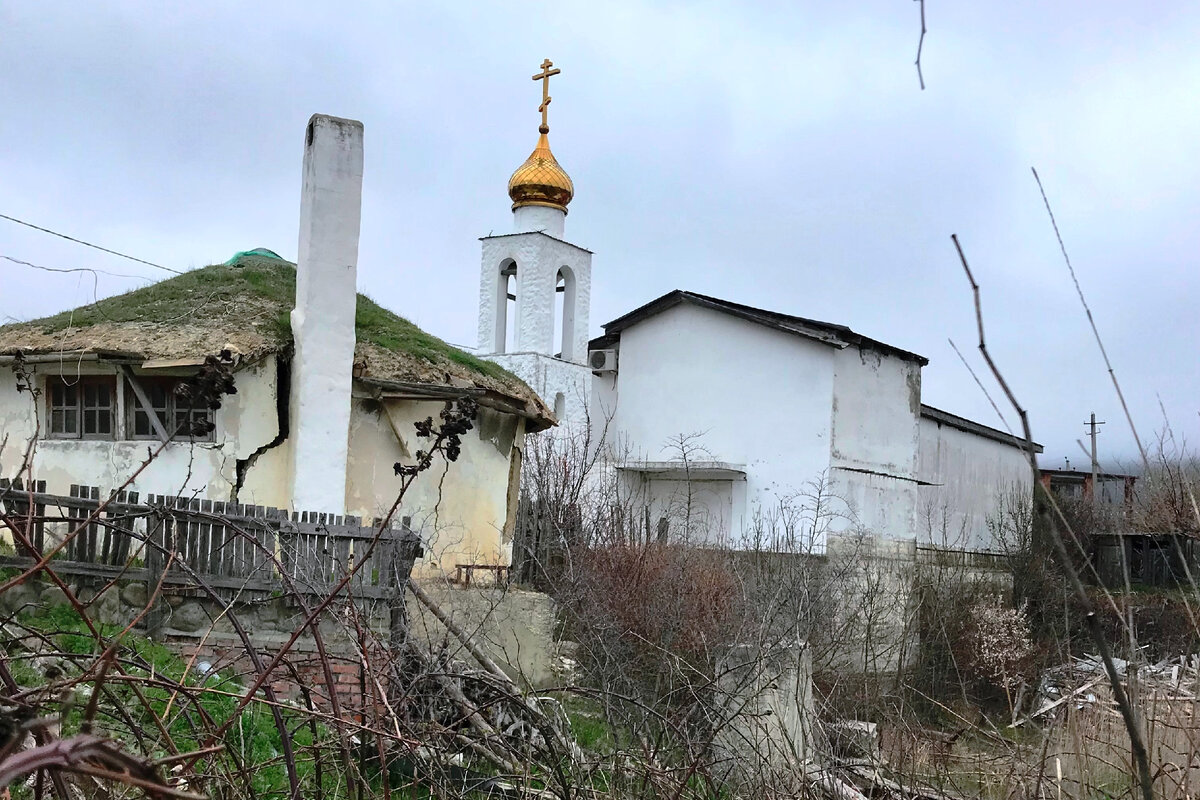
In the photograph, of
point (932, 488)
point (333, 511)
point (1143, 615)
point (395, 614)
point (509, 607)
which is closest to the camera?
point (395, 614)

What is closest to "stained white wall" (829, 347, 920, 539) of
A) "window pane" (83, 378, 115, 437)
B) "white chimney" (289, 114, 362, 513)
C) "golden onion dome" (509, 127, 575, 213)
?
"golden onion dome" (509, 127, 575, 213)

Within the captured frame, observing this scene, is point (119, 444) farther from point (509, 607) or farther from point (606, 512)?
point (606, 512)

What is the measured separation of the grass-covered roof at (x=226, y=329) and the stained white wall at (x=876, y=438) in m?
9.19

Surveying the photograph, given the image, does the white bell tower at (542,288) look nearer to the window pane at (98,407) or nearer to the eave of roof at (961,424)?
the eave of roof at (961,424)

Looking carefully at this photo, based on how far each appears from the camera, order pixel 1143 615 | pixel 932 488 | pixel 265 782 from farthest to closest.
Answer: pixel 932 488
pixel 1143 615
pixel 265 782

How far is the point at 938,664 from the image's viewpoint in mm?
21234

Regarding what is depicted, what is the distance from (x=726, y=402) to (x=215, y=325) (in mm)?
13121

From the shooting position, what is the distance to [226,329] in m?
11.6

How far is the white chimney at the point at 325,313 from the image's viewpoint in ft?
37.6

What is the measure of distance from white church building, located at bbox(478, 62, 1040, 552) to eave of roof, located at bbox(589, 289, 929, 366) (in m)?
0.04

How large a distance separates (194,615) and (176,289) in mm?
5321

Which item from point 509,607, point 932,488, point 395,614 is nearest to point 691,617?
point 509,607

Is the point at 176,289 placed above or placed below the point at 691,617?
above

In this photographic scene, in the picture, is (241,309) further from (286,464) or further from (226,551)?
(226,551)
